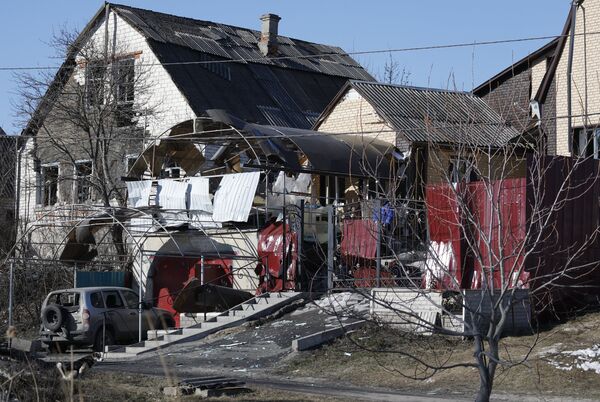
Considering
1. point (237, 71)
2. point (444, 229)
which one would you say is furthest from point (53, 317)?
point (237, 71)

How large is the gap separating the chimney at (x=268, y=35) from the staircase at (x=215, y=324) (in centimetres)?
1874

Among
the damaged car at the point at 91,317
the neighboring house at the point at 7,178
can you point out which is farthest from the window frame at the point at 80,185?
the damaged car at the point at 91,317

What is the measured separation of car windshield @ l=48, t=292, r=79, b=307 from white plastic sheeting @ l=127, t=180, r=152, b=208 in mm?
5703

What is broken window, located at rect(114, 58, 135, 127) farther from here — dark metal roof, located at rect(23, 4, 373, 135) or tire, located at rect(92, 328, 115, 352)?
tire, located at rect(92, 328, 115, 352)

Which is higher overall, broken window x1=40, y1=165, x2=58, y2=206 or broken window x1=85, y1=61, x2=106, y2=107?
broken window x1=85, y1=61, x2=106, y2=107

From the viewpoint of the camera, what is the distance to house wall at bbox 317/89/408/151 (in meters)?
31.3

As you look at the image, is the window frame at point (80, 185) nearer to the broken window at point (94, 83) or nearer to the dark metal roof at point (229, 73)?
the dark metal roof at point (229, 73)

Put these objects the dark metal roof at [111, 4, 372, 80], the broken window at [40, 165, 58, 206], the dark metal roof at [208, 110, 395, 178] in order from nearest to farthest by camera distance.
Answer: the dark metal roof at [208, 110, 395, 178]
the dark metal roof at [111, 4, 372, 80]
the broken window at [40, 165, 58, 206]

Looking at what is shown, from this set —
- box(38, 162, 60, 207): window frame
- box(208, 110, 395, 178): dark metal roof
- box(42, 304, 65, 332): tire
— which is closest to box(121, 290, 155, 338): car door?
box(42, 304, 65, 332): tire

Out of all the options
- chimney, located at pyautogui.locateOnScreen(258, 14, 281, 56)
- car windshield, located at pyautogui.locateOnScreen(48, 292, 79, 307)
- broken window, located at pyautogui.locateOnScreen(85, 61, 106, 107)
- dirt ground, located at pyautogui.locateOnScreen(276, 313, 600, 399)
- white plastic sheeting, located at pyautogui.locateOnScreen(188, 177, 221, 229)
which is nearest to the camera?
dirt ground, located at pyautogui.locateOnScreen(276, 313, 600, 399)

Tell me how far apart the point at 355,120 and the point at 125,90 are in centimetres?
933

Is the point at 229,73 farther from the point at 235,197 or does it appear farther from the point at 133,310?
the point at 133,310

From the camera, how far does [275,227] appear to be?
1049 inches

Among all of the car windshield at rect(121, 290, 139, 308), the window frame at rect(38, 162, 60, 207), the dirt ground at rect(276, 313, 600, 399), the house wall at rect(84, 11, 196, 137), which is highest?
the house wall at rect(84, 11, 196, 137)
